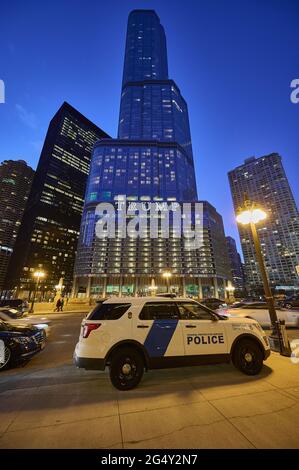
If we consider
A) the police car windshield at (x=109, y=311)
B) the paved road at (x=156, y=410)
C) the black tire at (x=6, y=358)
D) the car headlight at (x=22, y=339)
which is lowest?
the paved road at (x=156, y=410)

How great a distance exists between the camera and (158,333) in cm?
472

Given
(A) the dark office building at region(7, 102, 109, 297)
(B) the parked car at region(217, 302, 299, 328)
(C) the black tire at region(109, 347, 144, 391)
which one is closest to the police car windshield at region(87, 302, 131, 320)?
(C) the black tire at region(109, 347, 144, 391)

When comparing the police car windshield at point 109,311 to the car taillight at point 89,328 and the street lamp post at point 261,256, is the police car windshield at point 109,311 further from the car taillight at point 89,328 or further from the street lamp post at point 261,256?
the street lamp post at point 261,256

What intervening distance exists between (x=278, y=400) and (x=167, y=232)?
123 m

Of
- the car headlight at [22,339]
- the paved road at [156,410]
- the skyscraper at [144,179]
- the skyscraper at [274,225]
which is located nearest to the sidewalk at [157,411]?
the paved road at [156,410]

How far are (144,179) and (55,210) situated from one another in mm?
73825

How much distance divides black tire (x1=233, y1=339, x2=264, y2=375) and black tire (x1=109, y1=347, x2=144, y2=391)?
8.08 ft

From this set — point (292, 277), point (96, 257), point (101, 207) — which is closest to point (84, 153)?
point (101, 207)

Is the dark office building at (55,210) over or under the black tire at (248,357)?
over

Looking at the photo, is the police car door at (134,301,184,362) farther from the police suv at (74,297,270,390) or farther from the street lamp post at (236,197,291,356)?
the street lamp post at (236,197,291,356)

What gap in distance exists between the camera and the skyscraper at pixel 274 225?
132m

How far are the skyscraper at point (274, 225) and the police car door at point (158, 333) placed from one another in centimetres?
13518

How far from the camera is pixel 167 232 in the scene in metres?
126
